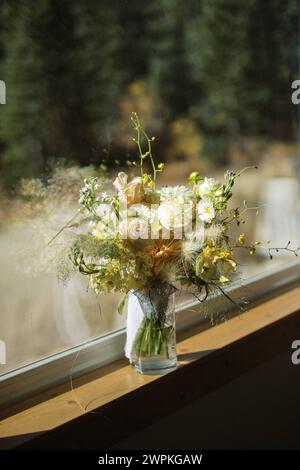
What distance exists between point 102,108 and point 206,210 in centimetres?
38

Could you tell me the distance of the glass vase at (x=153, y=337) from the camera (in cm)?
145

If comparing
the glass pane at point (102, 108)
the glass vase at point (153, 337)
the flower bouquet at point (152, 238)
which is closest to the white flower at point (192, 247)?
the flower bouquet at point (152, 238)

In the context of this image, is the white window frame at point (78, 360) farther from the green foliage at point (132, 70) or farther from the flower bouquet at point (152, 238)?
the green foliage at point (132, 70)

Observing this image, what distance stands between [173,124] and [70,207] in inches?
17.6

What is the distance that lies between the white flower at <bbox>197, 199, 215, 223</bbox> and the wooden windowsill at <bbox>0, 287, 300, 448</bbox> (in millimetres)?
366

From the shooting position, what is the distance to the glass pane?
1375mm

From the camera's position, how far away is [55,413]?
1.31 meters

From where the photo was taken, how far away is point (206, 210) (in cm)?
135

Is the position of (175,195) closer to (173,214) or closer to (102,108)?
(173,214)

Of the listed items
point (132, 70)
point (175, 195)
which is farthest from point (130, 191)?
point (132, 70)

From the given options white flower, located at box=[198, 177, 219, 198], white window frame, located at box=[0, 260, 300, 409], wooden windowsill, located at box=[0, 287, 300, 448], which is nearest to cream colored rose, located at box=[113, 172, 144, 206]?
white flower, located at box=[198, 177, 219, 198]

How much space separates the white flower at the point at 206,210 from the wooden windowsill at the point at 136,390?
14.4 inches

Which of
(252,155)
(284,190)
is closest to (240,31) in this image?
(252,155)

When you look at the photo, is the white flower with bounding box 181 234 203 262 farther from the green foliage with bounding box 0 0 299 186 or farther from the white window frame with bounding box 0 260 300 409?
the green foliage with bounding box 0 0 299 186
